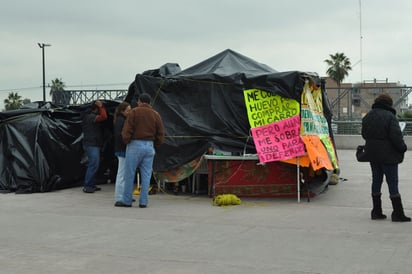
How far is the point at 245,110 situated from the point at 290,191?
1.66m

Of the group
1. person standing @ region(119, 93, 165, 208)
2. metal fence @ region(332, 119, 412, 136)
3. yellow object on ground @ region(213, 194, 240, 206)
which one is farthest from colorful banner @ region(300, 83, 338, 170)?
metal fence @ region(332, 119, 412, 136)

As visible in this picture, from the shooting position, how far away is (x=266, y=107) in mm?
9461

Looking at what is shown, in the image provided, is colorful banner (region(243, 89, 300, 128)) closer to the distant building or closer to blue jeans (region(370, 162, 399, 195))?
blue jeans (region(370, 162, 399, 195))

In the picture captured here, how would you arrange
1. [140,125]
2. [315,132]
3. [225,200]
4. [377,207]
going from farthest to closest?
[315,132], [225,200], [140,125], [377,207]

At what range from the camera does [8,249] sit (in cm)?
601

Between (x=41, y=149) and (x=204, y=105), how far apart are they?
343 centimetres

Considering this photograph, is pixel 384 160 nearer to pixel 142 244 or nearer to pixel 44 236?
pixel 142 244

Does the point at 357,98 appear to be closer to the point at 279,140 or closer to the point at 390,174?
the point at 279,140

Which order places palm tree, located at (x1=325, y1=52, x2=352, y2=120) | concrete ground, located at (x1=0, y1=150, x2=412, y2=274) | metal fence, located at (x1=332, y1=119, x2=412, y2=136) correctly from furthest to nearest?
palm tree, located at (x1=325, y1=52, x2=352, y2=120) → metal fence, located at (x1=332, y1=119, x2=412, y2=136) → concrete ground, located at (x1=0, y1=150, x2=412, y2=274)

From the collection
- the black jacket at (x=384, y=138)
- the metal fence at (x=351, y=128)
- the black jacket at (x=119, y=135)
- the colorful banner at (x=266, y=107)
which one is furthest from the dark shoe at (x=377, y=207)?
the metal fence at (x=351, y=128)

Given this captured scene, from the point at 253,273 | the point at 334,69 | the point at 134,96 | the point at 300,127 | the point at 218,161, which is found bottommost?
the point at 253,273

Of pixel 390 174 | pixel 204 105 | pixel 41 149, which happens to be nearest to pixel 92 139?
pixel 41 149

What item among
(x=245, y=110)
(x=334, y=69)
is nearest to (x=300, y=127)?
(x=245, y=110)

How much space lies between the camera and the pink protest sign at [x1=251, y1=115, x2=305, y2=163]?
358 inches
